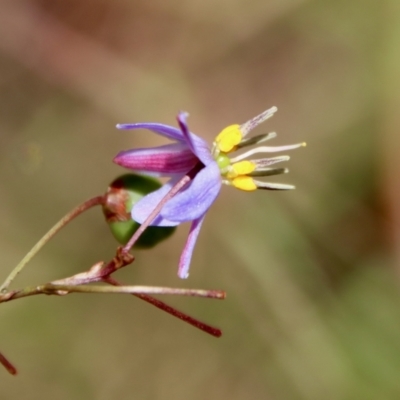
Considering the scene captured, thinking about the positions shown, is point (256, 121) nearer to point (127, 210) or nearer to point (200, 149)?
point (200, 149)

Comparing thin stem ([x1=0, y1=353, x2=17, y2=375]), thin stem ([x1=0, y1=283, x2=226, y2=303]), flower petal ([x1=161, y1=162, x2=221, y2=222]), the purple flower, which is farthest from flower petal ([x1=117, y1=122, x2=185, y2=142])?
thin stem ([x1=0, y1=353, x2=17, y2=375])

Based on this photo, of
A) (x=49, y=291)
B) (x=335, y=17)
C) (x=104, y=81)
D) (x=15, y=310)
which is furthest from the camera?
(x=335, y=17)

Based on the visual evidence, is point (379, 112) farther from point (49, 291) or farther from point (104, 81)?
point (49, 291)

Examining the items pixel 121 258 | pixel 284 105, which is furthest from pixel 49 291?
pixel 284 105

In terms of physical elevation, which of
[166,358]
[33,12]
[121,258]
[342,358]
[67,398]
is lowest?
[342,358]

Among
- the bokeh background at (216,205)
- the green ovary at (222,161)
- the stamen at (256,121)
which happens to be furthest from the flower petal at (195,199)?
the bokeh background at (216,205)

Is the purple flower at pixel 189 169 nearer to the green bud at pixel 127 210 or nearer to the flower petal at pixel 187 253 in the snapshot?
the flower petal at pixel 187 253

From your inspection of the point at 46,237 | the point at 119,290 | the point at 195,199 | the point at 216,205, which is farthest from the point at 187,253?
the point at 216,205
